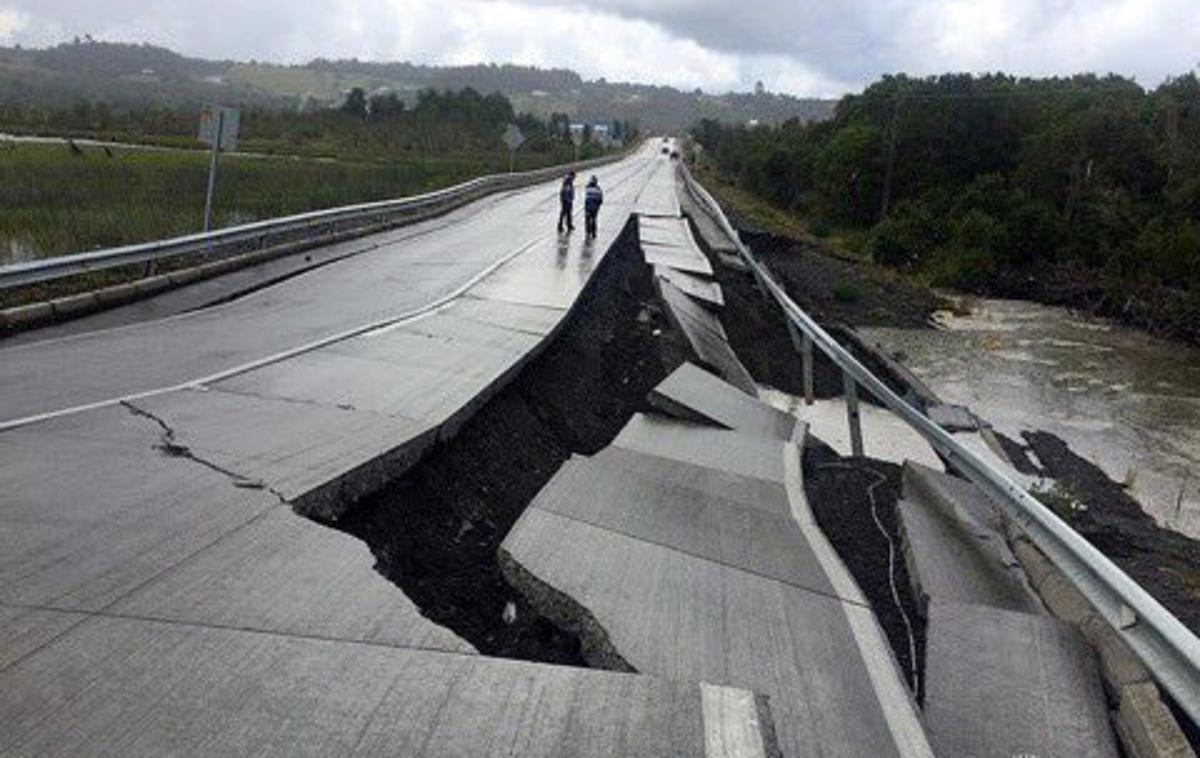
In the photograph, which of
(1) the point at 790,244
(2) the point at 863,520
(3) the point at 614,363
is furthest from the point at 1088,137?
(2) the point at 863,520

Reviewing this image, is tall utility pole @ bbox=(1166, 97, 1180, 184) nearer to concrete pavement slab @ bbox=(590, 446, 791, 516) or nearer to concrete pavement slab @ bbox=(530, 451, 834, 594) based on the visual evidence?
concrete pavement slab @ bbox=(590, 446, 791, 516)

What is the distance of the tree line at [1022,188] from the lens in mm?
38656

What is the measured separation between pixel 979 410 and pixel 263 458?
1654cm

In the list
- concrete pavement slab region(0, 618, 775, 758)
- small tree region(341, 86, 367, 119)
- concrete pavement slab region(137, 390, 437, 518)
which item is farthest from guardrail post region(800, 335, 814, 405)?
small tree region(341, 86, 367, 119)

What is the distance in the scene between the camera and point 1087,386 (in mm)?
24125

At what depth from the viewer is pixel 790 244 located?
4028cm

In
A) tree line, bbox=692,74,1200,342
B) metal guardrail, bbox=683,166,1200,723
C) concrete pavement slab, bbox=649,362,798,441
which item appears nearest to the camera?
metal guardrail, bbox=683,166,1200,723

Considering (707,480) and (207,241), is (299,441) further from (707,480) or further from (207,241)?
(207,241)

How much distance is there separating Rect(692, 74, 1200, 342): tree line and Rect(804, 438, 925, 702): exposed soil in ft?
82.4

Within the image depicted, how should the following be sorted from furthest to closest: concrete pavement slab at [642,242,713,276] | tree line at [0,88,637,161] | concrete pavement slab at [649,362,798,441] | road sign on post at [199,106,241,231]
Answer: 1. tree line at [0,88,637,161]
2. concrete pavement slab at [642,242,713,276]
3. road sign on post at [199,106,241,231]
4. concrete pavement slab at [649,362,798,441]

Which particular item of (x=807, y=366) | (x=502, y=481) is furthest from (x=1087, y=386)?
(x=502, y=481)

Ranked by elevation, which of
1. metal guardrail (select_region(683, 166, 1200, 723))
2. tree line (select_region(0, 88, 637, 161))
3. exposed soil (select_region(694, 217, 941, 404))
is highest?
tree line (select_region(0, 88, 637, 161))

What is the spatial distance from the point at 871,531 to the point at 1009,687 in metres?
2.83

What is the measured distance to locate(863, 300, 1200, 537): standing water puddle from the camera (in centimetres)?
1697
